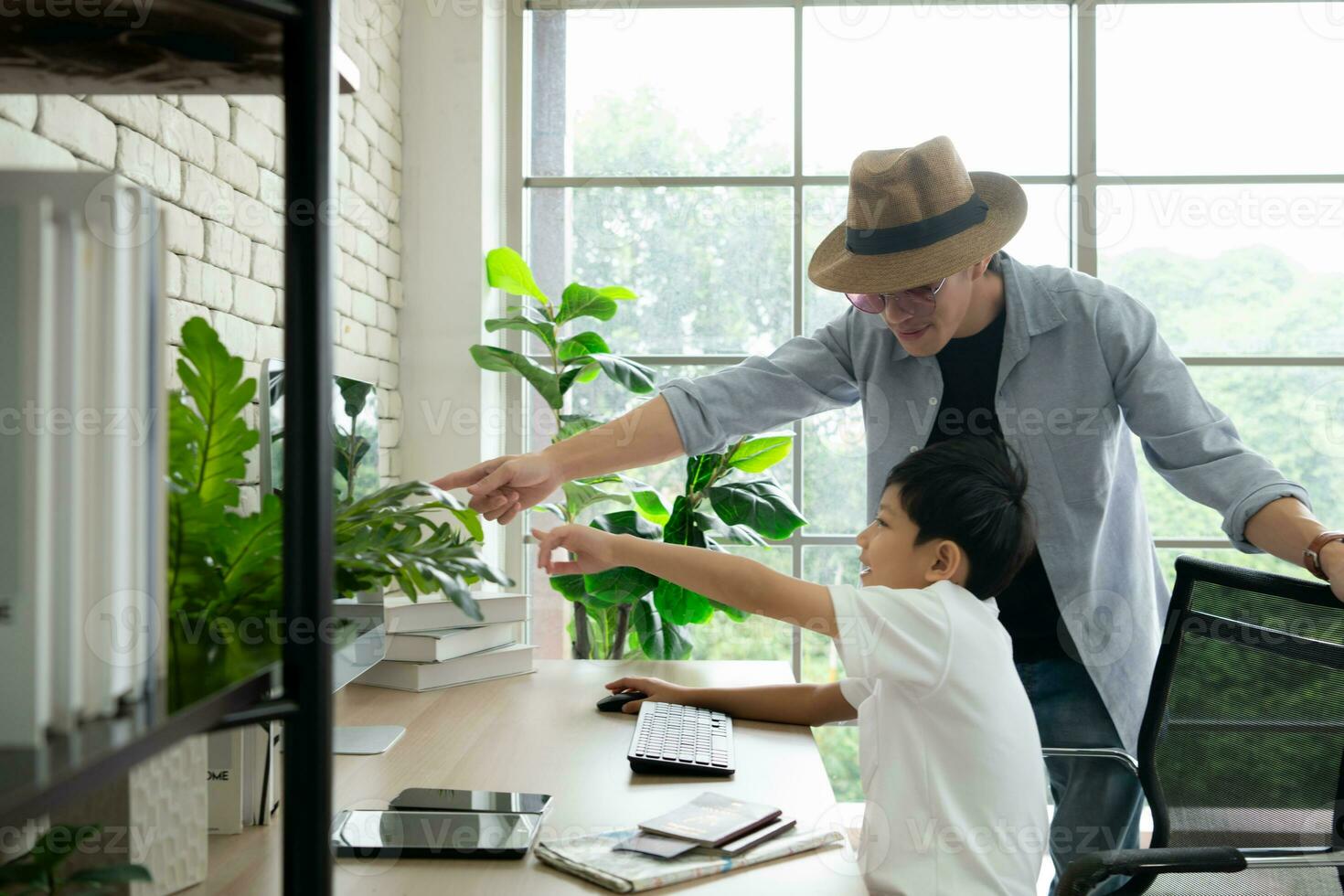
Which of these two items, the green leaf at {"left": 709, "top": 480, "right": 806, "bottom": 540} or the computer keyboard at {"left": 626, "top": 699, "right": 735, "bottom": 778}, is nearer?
the computer keyboard at {"left": 626, "top": 699, "right": 735, "bottom": 778}

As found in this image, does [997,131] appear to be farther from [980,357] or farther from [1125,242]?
[980,357]

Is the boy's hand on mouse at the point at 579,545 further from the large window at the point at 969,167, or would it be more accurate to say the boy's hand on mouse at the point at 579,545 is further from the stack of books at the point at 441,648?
the large window at the point at 969,167

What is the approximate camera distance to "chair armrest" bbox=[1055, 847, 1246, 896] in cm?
125

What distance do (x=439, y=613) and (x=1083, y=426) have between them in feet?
3.98

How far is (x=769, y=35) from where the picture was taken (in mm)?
3201

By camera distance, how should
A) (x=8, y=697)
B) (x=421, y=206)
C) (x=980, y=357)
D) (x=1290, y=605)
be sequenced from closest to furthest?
(x=8, y=697) < (x=1290, y=605) < (x=980, y=357) < (x=421, y=206)

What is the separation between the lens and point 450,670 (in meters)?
1.85

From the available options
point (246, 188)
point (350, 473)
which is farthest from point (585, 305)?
point (350, 473)

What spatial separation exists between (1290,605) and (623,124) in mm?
2415

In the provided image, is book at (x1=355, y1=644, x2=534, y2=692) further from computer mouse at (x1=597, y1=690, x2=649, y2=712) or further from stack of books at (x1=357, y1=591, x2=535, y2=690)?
computer mouse at (x1=597, y1=690, x2=649, y2=712)

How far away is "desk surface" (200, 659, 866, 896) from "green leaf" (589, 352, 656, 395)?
0.93 m

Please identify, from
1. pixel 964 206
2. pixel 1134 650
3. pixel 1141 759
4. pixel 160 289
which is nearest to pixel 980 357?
pixel 964 206

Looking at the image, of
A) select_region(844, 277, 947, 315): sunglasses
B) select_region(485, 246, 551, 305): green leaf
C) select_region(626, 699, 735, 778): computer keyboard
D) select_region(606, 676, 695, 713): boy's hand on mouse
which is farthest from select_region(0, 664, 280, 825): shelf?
select_region(485, 246, 551, 305): green leaf

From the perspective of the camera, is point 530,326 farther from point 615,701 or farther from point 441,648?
point 615,701
